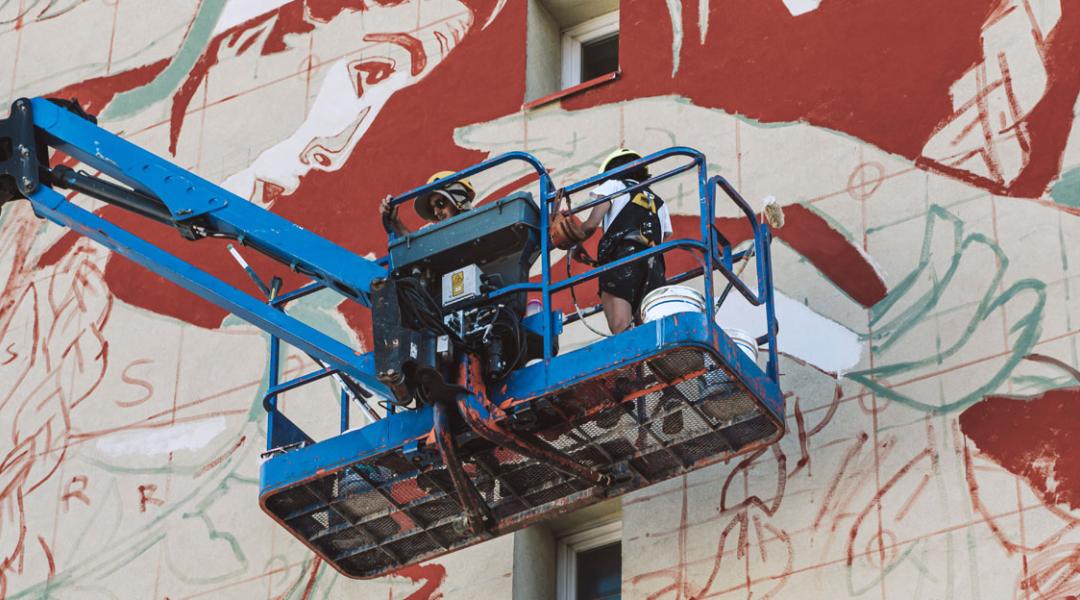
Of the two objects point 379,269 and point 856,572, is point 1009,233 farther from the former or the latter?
point 379,269

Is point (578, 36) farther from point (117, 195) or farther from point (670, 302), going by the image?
point (670, 302)

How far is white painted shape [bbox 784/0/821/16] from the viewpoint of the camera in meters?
17.8

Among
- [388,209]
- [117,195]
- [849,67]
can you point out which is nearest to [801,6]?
[849,67]

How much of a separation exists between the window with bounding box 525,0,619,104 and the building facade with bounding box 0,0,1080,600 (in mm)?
28

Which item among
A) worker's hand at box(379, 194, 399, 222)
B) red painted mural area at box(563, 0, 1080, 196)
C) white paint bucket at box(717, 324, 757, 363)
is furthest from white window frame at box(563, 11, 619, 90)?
white paint bucket at box(717, 324, 757, 363)

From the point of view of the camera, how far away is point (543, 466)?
15.2 m

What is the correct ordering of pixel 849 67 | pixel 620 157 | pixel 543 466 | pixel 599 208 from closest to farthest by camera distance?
pixel 543 466, pixel 599 208, pixel 620 157, pixel 849 67

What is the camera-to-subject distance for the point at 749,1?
59.8 feet

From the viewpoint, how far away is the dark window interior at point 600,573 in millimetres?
16781

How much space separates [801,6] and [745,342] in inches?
162

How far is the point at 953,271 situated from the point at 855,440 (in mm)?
1446

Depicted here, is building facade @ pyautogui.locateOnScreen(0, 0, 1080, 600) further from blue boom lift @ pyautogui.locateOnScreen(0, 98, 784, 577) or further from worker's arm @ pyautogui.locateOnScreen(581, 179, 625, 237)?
worker's arm @ pyautogui.locateOnScreen(581, 179, 625, 237)

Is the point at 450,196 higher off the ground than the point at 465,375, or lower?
higher

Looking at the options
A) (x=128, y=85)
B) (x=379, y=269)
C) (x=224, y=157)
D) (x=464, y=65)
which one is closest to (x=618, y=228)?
(x=379, y=269)
